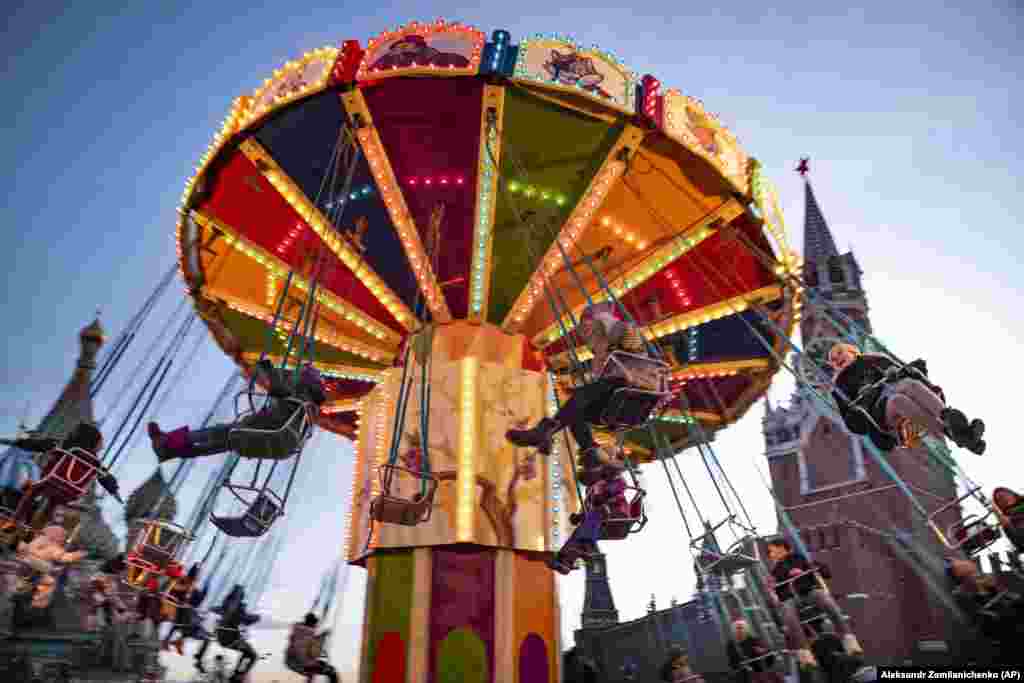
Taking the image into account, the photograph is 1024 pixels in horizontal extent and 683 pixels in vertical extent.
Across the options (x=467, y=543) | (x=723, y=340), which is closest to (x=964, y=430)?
(x=467, y=543)

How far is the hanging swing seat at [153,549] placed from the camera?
387 inches

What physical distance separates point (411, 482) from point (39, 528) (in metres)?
5.04

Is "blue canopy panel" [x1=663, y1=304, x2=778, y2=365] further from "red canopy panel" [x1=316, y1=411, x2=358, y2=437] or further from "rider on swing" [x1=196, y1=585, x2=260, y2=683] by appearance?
"rider on swing" [x1=196, y1=585, x2=260, y2=683]

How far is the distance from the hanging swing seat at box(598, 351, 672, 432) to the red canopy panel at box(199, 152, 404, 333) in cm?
752

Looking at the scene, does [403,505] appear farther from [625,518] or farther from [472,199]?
[472,199]

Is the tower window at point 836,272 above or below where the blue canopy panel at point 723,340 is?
above

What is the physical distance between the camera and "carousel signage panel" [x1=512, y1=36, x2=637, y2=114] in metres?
11.3

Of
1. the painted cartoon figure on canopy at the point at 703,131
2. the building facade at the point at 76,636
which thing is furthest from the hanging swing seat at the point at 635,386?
the building facade at the point at 76,636

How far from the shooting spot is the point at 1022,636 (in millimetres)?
6285

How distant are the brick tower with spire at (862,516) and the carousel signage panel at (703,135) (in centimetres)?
2179

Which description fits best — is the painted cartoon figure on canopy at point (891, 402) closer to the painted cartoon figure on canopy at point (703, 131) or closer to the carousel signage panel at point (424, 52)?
the painted cartoon figure on canopy at point (703, 131)

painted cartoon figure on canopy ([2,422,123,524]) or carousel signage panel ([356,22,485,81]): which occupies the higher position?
carousel signage panel ([356,22,485,81])

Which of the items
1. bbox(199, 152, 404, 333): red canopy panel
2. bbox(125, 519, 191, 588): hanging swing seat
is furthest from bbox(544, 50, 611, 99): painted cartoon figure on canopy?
bbox(125, 519, 191, 588): hanging swing seat

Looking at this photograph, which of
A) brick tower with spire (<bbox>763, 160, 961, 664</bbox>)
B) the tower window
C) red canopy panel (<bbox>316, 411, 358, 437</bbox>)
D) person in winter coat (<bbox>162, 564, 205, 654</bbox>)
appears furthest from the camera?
the tower window
